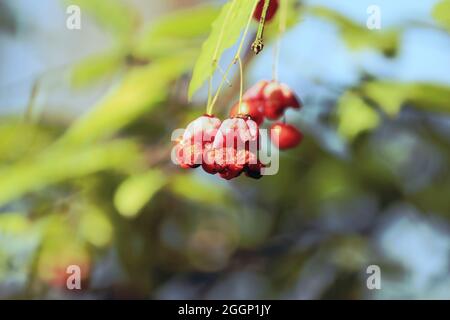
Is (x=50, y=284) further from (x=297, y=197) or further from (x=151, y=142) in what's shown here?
(x=297, y=197)

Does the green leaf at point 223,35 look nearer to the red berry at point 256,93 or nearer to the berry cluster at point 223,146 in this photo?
the berry cluster at point 223,146

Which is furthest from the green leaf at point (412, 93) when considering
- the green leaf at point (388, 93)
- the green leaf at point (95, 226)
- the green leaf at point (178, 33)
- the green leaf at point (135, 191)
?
the green leaf at point (95, 226)

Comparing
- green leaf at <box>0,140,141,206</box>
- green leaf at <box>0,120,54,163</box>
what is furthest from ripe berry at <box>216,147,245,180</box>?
green leaf at <box>0,120,54,163</box>

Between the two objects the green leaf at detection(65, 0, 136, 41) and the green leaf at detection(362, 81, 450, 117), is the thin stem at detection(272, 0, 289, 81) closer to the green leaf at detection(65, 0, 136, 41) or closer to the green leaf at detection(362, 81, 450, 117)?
the green leaf at detection(362, 81, 450, 117)

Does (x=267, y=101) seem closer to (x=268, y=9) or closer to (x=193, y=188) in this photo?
(x=268, y=9)

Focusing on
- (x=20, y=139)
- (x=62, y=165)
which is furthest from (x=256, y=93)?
(x=20, y=139)

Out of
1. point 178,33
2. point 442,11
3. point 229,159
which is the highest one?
point 178,33
